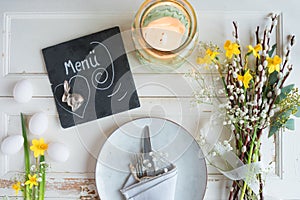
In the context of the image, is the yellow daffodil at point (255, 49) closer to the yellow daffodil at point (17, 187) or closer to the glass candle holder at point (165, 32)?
the glass candle holder at point (165, 32)

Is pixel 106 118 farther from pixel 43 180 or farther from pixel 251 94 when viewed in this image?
pixel 251 94

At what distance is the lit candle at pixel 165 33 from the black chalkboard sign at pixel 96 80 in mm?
115

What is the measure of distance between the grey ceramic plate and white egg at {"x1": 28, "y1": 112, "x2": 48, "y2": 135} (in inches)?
7.2

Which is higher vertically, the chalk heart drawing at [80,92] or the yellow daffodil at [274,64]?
the yellow daffodil at [274,64]

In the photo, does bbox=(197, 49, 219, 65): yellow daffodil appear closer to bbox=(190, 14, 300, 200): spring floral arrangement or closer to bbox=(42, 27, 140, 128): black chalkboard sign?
bbox=(190, 14, 300, 200): spring floral arrangement

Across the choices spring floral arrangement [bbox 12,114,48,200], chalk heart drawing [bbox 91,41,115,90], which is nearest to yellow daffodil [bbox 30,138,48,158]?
spring floral arrangement [bbox 12,114,48,200]

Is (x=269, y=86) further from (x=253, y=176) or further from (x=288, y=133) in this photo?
(x=253, y=176)

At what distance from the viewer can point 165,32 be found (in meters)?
1.03

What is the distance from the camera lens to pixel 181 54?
1.06 meters

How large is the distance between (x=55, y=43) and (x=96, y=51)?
0.42 ft

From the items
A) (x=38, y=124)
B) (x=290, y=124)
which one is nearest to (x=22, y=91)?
(x=38, y=124)

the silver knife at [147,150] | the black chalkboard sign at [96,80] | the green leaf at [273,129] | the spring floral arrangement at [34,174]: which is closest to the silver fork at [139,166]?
the silver knife at [147,150]

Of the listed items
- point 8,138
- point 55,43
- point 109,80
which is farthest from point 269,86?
point 8,138

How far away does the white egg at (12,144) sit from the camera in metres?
Result: 1.09
